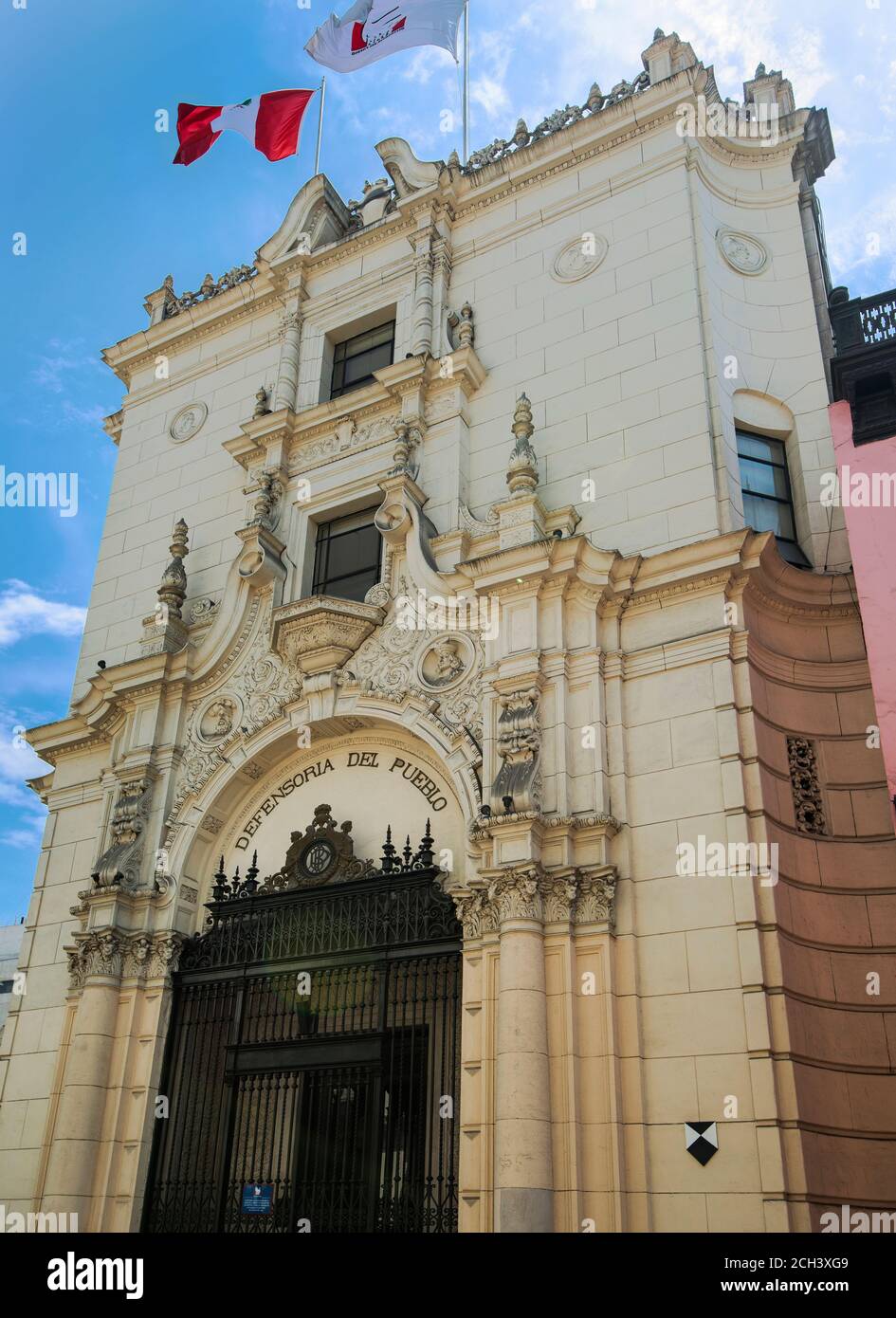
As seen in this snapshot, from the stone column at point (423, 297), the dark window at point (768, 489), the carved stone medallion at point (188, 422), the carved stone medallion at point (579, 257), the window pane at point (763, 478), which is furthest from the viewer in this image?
the carved stone medallion at point (188, 422)

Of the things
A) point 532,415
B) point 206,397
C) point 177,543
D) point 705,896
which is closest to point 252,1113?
point 705,896

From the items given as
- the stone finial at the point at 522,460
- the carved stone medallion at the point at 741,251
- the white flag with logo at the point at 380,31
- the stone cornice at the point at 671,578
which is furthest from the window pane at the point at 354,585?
the white flag with logo at the point at 380,31

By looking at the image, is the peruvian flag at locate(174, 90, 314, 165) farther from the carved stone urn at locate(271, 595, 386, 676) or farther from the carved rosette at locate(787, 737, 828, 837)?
the carved rosette at locate(787, 737, 828, 837)

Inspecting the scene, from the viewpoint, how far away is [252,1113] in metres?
16.5

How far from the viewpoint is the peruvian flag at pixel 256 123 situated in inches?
957

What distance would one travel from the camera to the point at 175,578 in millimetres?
21219

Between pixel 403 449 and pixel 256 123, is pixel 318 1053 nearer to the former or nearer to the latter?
pixel 403 449

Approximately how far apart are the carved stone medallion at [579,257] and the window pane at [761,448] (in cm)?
436

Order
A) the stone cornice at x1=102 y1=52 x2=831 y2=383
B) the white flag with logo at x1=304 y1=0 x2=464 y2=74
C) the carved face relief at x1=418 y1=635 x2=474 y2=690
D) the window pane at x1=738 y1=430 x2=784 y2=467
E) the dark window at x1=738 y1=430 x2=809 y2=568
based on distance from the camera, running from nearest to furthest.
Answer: the carved face relief at x1=418 y1=635 x2=474 y2=690 → the dark window at x1=738 y1=430 x2=809 y2=568 → the window pane at x1=738 y1=430 x2=784 y2=467 → the stone cornice at x1=102 y1=52 x2=831 y2=383 → the white flag with logo at x1=304 y1=0 x2=464 y2=74

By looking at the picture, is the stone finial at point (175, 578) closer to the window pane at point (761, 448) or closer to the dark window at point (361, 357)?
the dark window at point (361, 357)

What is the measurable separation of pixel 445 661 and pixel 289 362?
9.31m

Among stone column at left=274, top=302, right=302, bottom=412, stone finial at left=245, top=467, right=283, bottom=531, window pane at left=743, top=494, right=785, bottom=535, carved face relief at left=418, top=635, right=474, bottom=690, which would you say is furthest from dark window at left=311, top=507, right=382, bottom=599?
window pane at left=743, top=494, right=785, bottom=535

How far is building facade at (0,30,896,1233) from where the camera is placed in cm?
1327

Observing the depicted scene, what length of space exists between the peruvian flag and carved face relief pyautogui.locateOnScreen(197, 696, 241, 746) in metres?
12.5
